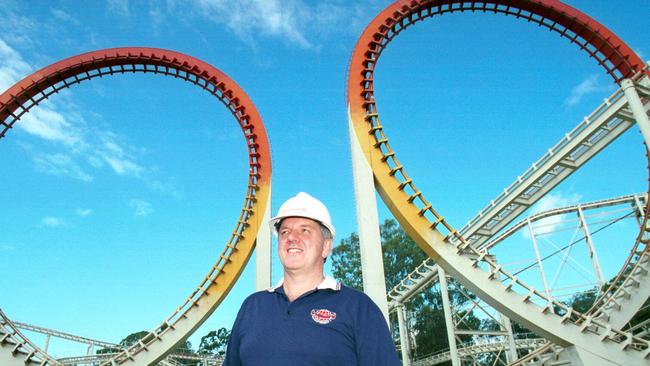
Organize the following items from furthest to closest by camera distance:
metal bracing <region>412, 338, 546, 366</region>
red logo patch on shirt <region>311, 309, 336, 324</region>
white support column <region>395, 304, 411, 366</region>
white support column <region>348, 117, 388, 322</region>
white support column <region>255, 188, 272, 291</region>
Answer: metal bracing <region>412, 338, 546, 366</region> < white support column <region>395, 304, 411, 366</region> < white support column <region>255, 188, 272, 291</region> < white support column <region>348, 117, 388, 322</region> < red logo patch on shirt <region>311, 309, 336, 324</region>

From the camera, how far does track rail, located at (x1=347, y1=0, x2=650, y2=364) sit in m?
8.30

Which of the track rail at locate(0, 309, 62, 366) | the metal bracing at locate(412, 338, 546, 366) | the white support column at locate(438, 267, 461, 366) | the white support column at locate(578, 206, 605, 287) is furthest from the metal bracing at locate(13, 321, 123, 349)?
the white support column at locate(578, 206, 605, 287)

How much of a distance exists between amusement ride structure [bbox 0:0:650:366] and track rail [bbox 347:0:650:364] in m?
0.02

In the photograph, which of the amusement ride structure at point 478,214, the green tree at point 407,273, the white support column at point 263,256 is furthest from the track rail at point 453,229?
the green tree at point 407,273

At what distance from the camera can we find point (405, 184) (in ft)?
30.0

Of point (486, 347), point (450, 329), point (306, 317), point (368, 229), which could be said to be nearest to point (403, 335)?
point (486, 347)

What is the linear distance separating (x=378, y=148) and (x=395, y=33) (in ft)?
10.5

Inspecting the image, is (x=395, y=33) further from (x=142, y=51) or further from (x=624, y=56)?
(x=142, y=51)

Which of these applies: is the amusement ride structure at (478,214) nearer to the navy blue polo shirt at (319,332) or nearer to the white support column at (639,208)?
the white support column at (639,208)

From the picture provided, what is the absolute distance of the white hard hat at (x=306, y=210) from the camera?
88.0 inches

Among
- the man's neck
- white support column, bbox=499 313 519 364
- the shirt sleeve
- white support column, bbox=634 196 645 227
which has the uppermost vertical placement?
white support column, bbox=634 196 645 227

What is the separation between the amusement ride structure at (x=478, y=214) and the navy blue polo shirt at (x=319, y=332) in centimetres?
614

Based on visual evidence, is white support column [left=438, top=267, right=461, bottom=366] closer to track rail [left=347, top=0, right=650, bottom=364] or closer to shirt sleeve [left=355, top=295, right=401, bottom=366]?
track rail [left=347, top=0, right=650, bottom=364]

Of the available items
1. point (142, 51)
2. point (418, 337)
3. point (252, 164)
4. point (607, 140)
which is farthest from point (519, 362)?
point (418, 337)
